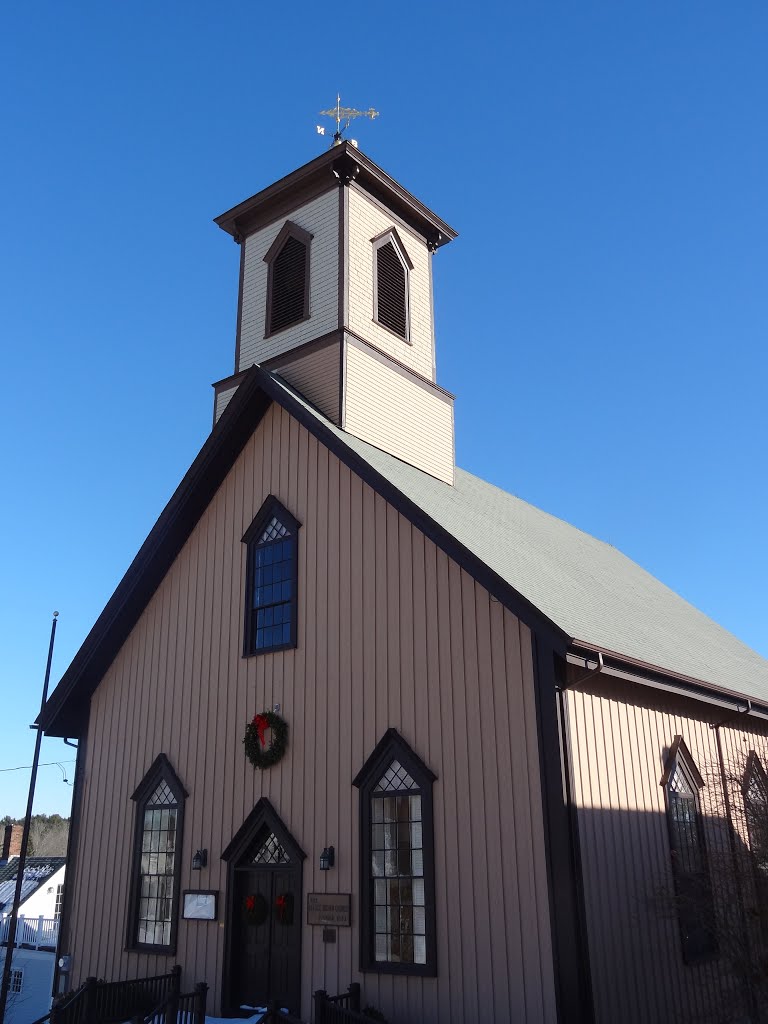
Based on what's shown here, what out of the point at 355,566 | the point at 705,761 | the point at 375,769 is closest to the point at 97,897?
the point at 375,769

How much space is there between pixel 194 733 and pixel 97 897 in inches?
140

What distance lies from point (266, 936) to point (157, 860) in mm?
2883

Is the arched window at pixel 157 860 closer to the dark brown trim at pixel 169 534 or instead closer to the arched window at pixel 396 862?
the dark brown trim at pixel 169 534

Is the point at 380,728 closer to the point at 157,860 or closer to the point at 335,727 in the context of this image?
the point at 335,727

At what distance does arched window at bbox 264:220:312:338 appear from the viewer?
19594 mm

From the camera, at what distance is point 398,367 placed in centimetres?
1888

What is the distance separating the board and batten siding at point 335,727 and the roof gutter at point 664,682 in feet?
2.68

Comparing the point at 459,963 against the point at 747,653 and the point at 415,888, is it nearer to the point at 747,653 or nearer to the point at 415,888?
the point at 415,888

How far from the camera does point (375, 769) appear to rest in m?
13.4

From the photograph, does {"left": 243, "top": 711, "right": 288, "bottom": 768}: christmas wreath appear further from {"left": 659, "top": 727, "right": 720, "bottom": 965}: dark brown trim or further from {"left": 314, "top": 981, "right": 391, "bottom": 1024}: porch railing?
{"left": 659, "top": 727, "right": 720, "bottom": 965}: dark brown trim

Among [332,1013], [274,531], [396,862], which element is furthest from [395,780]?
[274,531]

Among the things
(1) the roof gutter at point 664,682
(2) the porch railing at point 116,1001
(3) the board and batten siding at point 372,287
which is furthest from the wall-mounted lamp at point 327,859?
(3) the board and batten siding at point 372,287

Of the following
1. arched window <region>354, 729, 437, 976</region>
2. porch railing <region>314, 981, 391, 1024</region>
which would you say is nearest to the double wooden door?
arched window <region>354, 729, 437, 976</region>

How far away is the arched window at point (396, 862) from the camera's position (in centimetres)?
1235
